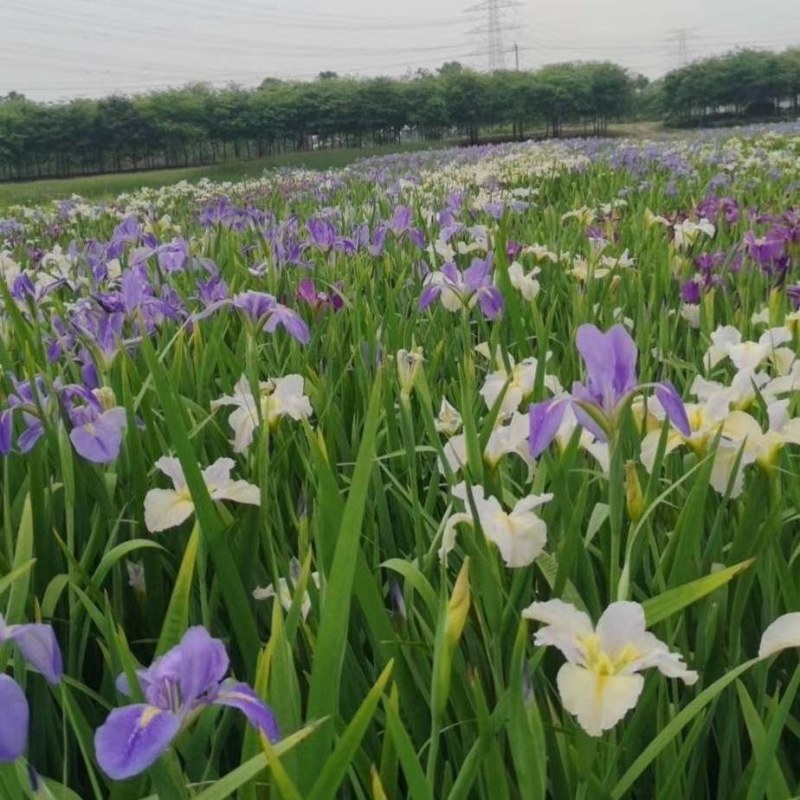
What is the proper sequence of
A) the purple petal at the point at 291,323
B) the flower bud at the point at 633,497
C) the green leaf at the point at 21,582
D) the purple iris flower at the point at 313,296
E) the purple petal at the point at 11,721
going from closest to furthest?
the purple petal at the point at 11,721, the green leaf at the point at 21,582, the flower bud at the point at 633,497, the purple petal at the point at 291,323, the purple iris flower at the point at 313,296

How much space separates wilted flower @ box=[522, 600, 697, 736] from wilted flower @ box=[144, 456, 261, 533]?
0.43 meters

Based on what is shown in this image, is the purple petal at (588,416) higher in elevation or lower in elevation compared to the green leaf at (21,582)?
higher

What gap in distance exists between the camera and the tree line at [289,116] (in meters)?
50.4

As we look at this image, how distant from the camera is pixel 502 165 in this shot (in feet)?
29.3

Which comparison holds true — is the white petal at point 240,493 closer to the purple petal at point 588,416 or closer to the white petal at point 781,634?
the purple petal at point 588,416

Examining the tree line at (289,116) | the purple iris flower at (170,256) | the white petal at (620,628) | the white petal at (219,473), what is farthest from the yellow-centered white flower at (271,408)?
the tree line at (289,116)

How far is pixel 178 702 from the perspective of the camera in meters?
0.61

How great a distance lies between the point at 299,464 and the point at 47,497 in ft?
1.30

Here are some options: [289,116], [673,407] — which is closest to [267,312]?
[673,407]

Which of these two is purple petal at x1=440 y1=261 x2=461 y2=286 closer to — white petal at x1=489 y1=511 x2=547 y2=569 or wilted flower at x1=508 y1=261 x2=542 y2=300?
wilted flower at x1=508 y1=261 x2=542 y2=300

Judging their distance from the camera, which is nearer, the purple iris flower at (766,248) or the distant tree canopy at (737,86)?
the purple iris flower at (766,248)

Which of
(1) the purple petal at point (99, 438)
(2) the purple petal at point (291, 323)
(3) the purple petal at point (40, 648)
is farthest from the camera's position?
(2) the purple petal at point (291, 323)

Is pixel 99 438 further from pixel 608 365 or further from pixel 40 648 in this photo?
pixel 608 365

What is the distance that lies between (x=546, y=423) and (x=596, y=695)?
335 millimetres
